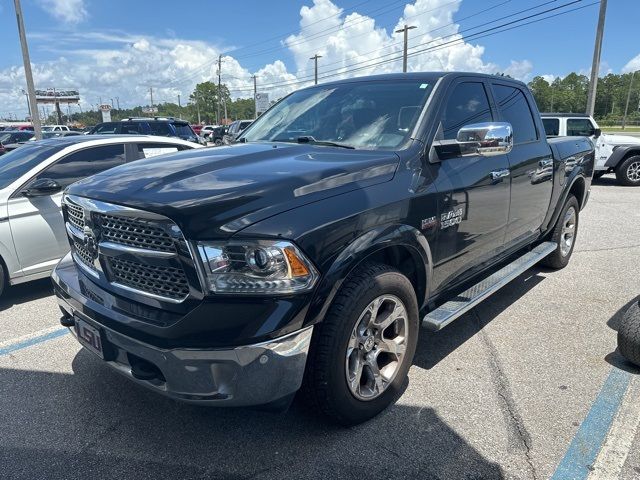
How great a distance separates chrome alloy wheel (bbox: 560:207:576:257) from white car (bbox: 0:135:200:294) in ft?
17.2

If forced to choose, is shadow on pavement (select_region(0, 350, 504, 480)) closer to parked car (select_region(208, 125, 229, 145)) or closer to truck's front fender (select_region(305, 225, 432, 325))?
truck's front fender (select_region(305, 225, 432, 325))

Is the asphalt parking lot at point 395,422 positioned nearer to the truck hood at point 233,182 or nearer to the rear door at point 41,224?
the rear door at point 41,224

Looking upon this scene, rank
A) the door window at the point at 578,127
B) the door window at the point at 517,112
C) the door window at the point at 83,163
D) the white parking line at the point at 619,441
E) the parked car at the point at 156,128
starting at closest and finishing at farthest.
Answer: the white parking line at the point at 619,441 < the door window at the point at 517,112 < the door window at the point at 83,163 < the door window at the point at 578,127 < the parked car at the point at 156,128

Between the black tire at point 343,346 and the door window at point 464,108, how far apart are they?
117 cm

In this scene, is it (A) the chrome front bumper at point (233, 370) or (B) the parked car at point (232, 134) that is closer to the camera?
(A) the chrome front bumper at point (233, 370)

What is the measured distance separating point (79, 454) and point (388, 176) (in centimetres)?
221

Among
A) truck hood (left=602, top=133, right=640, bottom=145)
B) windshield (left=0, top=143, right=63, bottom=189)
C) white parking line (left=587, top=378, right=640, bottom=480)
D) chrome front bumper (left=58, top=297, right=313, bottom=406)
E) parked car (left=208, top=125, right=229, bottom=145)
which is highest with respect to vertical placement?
parked car (left=208, top=125, right=229, bottom=145)

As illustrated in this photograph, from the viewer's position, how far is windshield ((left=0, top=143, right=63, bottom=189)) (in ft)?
16.4

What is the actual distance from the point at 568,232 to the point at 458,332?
253 centimetres

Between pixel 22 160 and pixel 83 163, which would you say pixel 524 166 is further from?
pixel 22 160

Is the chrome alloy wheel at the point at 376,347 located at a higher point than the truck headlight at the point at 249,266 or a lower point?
lower

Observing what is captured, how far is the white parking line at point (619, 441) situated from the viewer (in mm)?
2402

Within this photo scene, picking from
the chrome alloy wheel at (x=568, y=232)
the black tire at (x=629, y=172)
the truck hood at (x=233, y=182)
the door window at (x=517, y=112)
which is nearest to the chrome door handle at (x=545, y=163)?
the door window at (x=517, y=112)

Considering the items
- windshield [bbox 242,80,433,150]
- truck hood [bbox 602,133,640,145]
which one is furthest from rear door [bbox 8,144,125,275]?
truck hood [bbox 602,133,640,145]
